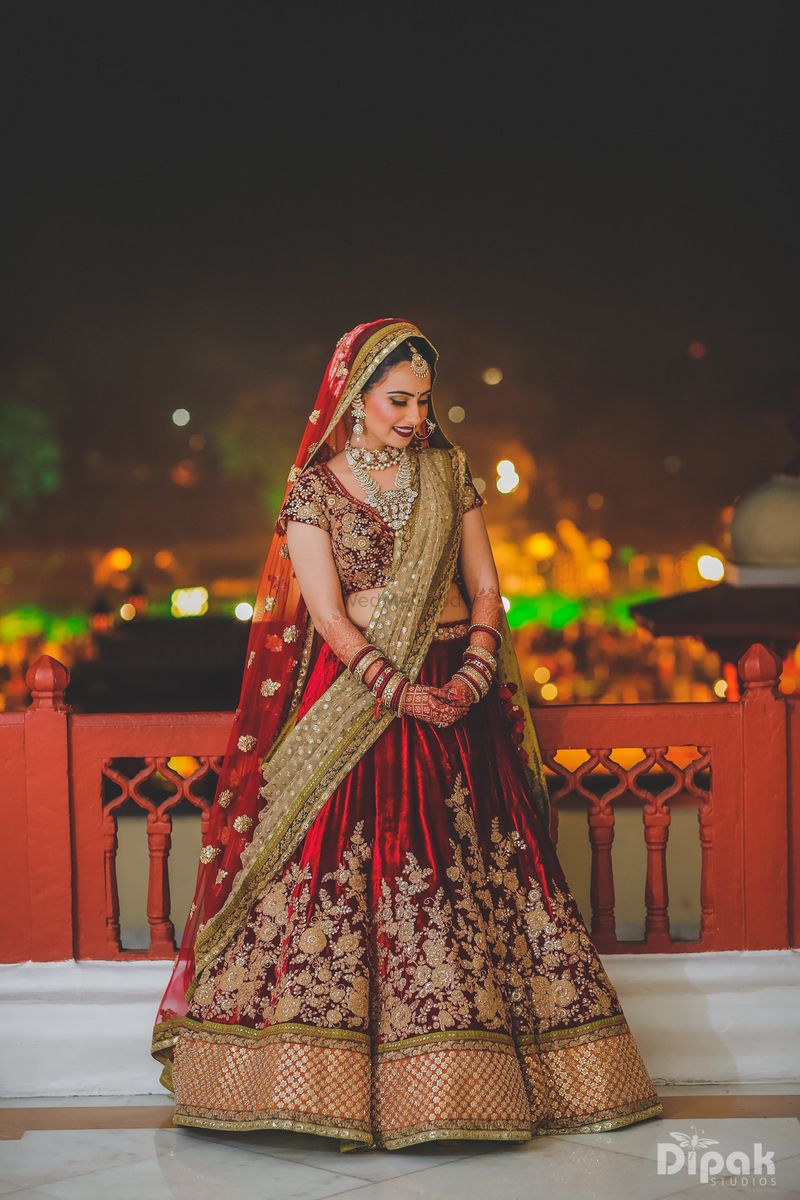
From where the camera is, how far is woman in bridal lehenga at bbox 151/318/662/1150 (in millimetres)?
2922

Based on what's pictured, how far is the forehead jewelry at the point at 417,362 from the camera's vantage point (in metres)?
3.14

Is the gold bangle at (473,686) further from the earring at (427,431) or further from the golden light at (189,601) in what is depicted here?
the golden light at (189,601)

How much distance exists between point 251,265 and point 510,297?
2692 mm

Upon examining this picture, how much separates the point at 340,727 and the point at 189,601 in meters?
14.8

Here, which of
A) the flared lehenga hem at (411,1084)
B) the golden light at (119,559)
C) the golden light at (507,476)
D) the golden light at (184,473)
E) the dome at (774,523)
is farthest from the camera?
the golden light at (507,476)

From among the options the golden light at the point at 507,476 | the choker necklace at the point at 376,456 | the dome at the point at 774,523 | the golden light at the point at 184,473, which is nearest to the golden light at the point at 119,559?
the golden light at the point at 184,473

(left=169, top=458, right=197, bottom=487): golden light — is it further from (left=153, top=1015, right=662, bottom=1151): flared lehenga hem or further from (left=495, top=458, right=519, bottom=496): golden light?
(left=153, top=1015, right=662, bottom=1151): flared lehenga hem

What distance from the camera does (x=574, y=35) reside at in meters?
12.8

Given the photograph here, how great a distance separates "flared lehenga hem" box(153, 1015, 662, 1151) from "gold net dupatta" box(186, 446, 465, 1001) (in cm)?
22

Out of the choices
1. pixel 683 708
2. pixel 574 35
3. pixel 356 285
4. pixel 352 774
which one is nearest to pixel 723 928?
pixel 683 708

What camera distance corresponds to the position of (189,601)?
17.7 meters

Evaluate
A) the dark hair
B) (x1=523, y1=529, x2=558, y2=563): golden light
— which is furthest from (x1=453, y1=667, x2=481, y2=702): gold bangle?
(x1=523, y1=529, x2=558, y2=563): golden light

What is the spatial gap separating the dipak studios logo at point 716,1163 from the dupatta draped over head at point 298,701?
2.37 feet

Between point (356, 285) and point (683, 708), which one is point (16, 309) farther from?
point (683, 708)
